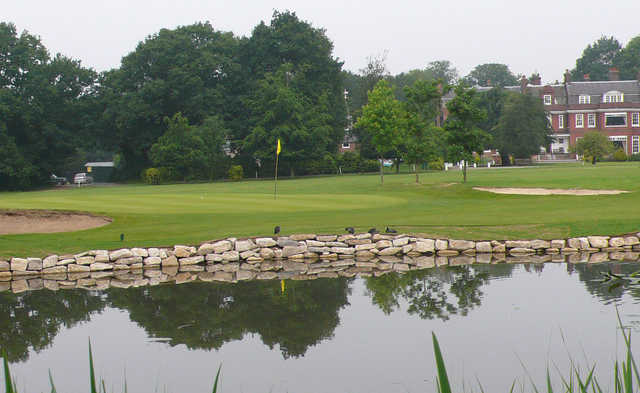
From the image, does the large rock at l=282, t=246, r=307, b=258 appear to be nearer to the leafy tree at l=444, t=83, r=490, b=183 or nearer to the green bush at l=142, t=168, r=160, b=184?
the leafy tree at l=444, t=83, r=490, b=183

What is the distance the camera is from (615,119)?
88375 millimetres

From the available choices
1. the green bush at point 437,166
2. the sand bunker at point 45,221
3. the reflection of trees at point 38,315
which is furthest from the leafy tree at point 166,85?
the reflection of trees at point 38,315

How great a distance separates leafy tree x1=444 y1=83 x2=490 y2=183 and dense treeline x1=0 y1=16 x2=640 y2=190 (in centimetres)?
2393

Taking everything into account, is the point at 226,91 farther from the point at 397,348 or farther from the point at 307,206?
the point at 397,348

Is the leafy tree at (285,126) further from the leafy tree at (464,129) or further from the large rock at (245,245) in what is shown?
the large rock at (245,245)

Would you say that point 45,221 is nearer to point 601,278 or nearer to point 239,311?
point 239,311

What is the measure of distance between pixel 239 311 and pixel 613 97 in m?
86.6

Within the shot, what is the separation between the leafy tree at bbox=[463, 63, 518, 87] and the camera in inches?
6235

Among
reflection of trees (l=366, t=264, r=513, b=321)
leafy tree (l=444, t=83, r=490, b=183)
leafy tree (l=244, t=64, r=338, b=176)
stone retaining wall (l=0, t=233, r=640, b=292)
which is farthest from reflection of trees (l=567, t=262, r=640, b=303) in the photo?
leafy tree (l=244, t=64, r=338, b=176)

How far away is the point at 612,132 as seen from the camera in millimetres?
88062

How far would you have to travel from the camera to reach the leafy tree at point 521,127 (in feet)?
227

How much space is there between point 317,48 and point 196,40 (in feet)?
42.1

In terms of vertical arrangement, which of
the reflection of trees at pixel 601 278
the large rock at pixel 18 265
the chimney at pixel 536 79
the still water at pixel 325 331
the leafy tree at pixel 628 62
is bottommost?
the still water at pixel 325 331

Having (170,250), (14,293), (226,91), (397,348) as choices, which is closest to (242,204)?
(170,250)
